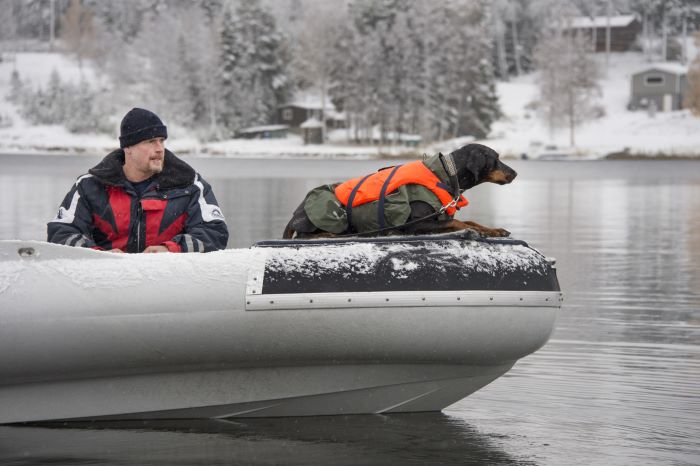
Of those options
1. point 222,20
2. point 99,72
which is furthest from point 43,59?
point 222,20

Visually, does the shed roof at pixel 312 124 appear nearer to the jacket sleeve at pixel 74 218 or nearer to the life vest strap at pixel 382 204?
the jacket sleeve at pixel 74 218

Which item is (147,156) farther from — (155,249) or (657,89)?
(657,89)

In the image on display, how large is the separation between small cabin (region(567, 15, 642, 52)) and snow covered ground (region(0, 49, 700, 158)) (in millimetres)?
8962

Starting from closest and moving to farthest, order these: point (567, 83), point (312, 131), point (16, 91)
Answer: point (567, 83) → point (312, 131) → point (16, 91)

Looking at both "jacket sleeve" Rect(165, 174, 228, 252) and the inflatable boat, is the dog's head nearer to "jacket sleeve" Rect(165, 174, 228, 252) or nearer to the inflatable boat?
the inflatable boat

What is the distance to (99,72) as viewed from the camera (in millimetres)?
103375

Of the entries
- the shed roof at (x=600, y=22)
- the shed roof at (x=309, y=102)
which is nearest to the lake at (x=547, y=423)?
the shed roof at (x=309, y=102)

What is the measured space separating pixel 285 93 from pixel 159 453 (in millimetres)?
86118

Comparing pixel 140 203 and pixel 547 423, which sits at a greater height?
pixel 140 203

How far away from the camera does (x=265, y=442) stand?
5684 millimetres

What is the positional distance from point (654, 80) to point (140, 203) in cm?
7844

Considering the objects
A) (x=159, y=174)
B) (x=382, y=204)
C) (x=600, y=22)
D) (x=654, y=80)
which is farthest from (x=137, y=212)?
(x=600, y=22)

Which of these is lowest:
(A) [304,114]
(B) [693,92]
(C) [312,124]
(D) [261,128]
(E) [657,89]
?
(D) [261,128]

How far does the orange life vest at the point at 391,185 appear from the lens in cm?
606
